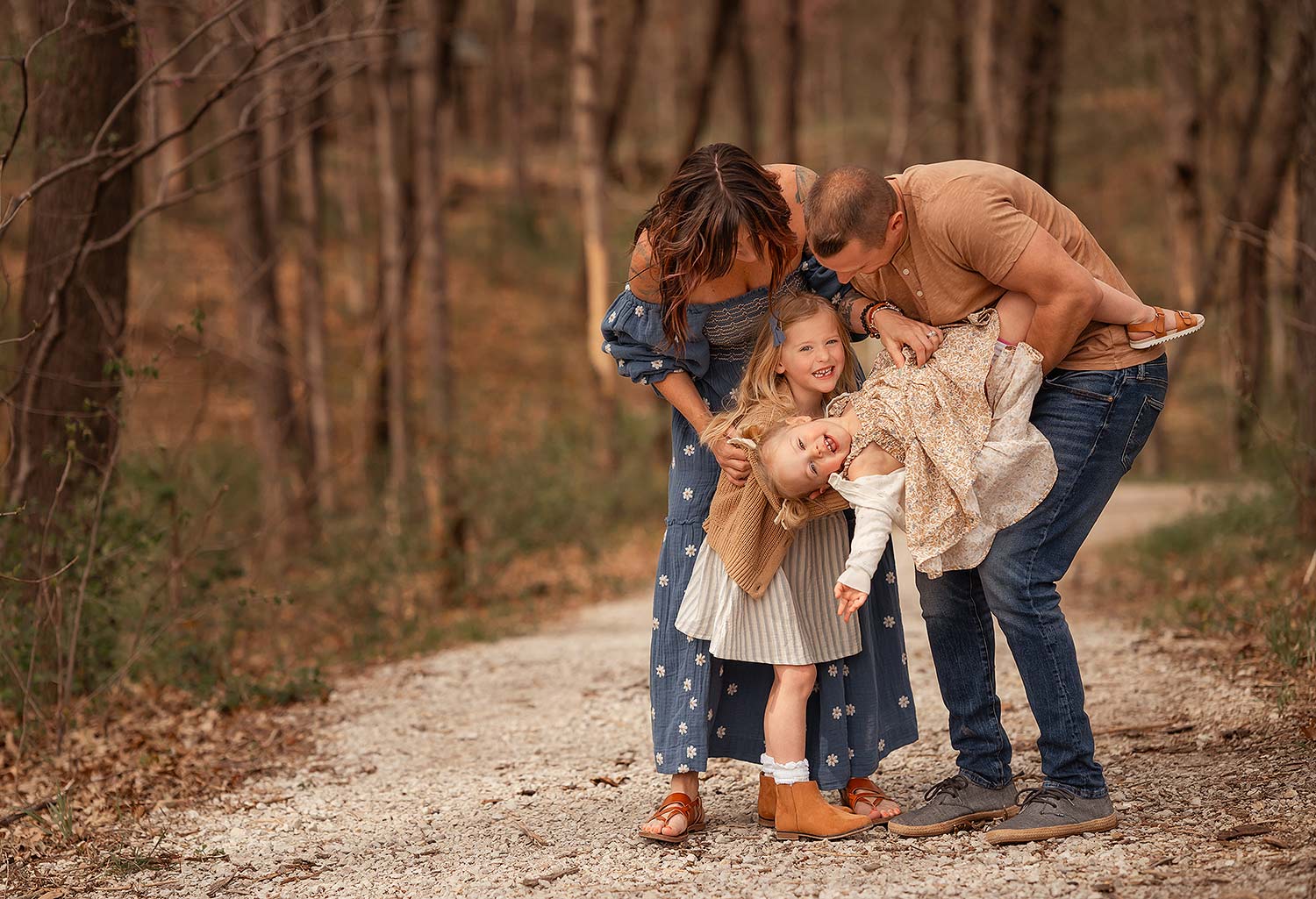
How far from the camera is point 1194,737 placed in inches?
161

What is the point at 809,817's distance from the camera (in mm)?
3422

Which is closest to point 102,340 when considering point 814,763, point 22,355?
point 22,355

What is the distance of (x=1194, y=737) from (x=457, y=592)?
5754 mm

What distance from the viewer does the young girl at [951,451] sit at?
3.09 metres

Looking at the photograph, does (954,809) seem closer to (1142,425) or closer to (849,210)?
(1142,425)

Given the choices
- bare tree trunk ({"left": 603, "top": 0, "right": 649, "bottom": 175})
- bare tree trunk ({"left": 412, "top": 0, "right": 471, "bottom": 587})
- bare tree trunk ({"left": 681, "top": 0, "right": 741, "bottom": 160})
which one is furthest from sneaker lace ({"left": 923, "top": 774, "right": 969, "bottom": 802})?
bare tree trunk ({"left": 603, "top": 0, "right": 649, "bottom": 175})

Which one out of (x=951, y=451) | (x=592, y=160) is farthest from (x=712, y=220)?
(x=592, y=160)

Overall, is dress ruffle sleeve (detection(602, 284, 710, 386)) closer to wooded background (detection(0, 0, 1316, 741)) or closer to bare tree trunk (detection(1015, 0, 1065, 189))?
wooded background (detection(0, 0, 1316, 741))

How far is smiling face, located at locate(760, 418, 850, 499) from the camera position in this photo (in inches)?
126

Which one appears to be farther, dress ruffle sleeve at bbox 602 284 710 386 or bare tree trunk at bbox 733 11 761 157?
bare tree trunk at bbox 733 11 761 157

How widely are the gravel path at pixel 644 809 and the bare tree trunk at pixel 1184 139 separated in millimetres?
10327

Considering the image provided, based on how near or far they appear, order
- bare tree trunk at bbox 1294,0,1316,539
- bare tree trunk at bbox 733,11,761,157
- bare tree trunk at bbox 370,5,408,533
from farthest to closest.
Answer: bare tree trunk at bbox 733,11,761,157, bare tree trunk at bbox 370,5,408,533, bare tree trunk at bbox 1294,0,1316,539

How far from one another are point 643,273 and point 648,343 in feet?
0.69

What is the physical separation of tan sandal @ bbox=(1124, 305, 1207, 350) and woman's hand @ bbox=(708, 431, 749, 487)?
105 centimetres
